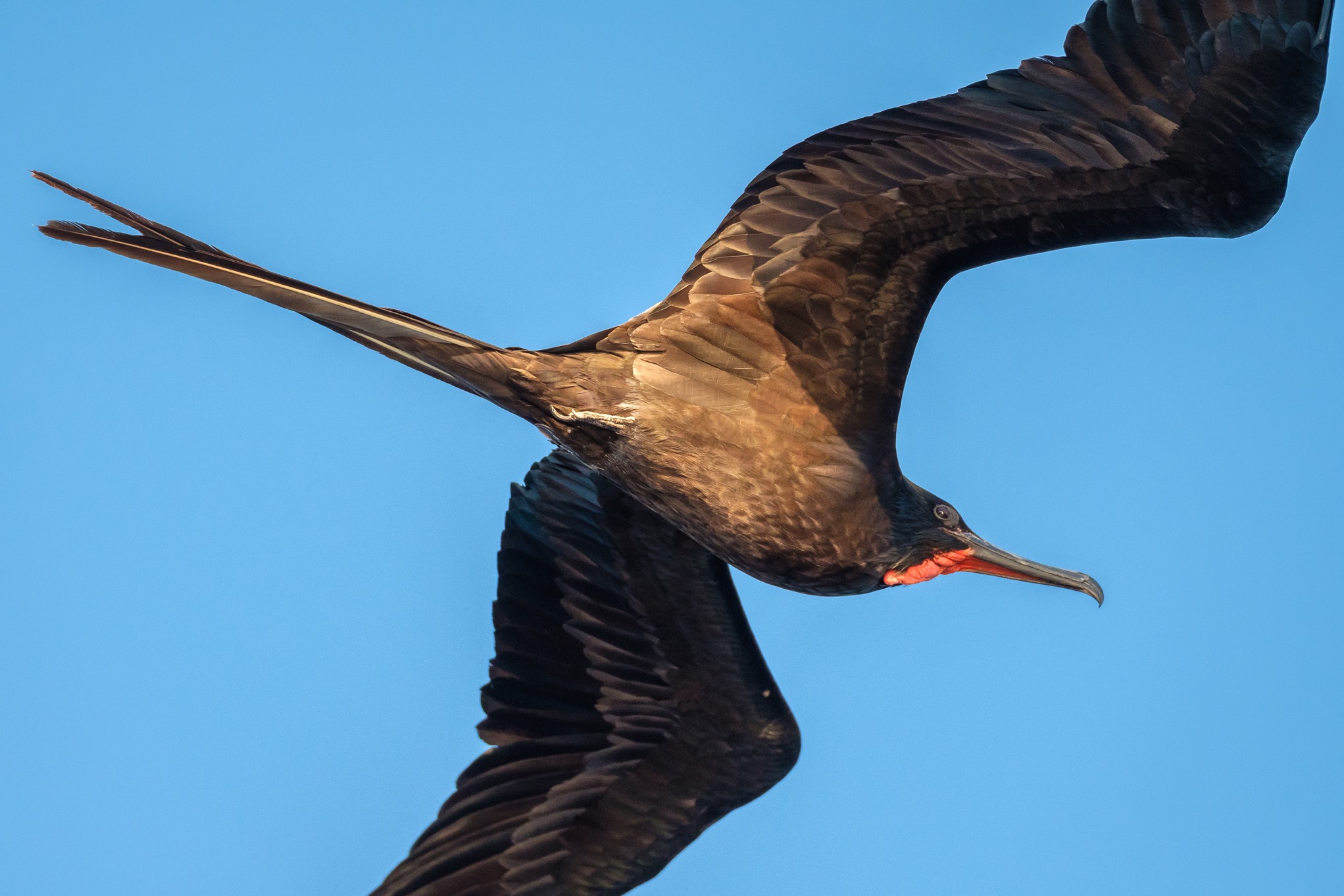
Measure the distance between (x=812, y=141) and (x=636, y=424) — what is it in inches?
50.8

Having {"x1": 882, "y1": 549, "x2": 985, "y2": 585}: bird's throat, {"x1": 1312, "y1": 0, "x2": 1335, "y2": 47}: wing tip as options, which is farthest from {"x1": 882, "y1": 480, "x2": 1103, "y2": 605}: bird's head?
{"x1": 1312, "y1": 0, "x2": 1335, "y2": 47}: wing tip

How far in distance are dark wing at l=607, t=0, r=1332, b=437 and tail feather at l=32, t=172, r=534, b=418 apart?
0.70 m

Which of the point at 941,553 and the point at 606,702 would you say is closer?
the point at 941,553

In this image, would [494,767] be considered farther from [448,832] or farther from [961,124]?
[961,124]

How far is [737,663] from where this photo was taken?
783 centimetres

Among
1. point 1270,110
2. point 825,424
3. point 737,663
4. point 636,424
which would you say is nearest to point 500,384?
point 636,424

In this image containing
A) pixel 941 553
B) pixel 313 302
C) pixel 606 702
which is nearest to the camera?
pixel 313 302

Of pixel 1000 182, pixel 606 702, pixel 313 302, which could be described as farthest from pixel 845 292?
pixel 606 702

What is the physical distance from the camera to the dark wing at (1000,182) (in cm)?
634

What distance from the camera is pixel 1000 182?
20.7 feet

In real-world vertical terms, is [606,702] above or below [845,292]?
below

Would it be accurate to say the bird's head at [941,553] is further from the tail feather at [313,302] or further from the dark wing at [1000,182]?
the tail feather at [313,302]

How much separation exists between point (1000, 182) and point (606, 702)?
313 centimetres

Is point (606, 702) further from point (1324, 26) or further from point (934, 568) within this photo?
point (1324, 26)
